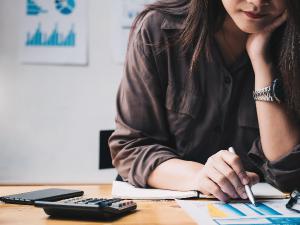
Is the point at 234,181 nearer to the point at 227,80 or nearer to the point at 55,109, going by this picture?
the point at 227,80

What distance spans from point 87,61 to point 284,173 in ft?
4.60

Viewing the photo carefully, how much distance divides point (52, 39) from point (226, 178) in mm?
1598

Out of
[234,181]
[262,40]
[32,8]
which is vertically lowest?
[234,181]

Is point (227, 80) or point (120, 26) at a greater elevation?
point (120, 26)

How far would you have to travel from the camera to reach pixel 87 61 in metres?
2.18

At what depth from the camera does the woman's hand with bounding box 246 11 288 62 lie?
3.46 feet

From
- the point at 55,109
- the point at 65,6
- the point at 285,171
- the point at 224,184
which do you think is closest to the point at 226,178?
the point at 224,184

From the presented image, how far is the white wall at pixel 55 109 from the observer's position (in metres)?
2.16

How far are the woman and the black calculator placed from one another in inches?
11.6

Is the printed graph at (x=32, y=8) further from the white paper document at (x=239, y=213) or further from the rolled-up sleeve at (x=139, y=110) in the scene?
the white paper document at (x=239, y=213)

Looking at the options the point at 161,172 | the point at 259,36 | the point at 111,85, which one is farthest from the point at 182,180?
the point at 111,85

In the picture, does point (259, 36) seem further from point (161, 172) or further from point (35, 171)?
point (35, 171)

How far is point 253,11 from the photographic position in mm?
951

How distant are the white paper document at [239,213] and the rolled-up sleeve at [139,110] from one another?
0.27 metres
